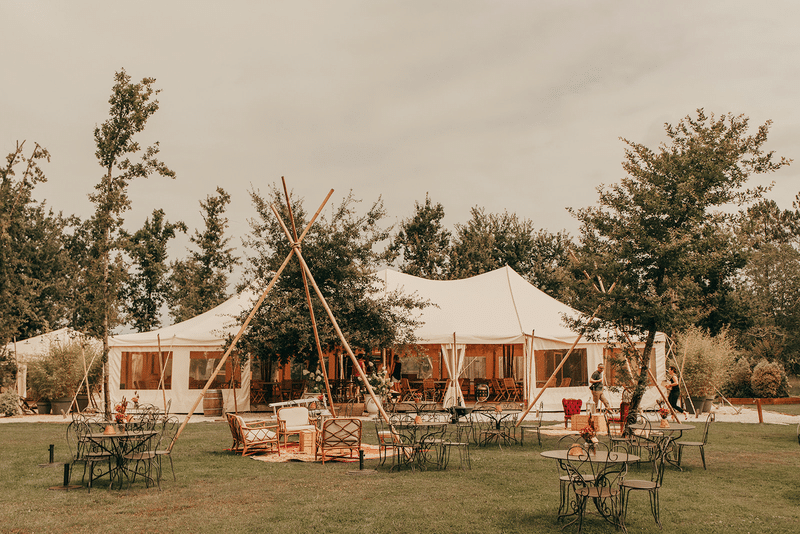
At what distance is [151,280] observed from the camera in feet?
110

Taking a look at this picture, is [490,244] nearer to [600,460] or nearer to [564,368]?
[564,368]

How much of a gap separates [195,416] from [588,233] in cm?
1134

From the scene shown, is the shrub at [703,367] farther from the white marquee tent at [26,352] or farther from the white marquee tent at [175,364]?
the white marquee tent at [26,352]

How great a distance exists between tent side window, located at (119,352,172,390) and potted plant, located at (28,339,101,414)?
0.84 metres

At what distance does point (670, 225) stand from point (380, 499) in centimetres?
741

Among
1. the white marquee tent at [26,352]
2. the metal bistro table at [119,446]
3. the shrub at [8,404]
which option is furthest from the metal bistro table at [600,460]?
the shrub at [8,404]

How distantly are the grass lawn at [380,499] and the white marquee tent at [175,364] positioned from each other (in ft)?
26.6

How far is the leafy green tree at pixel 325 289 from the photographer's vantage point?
15969 mm

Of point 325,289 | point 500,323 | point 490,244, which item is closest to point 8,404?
point 325,289

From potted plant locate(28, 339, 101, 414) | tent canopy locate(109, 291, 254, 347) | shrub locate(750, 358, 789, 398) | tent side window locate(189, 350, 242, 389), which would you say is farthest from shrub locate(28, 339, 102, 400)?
shrub locate(750, 358, 789, 398)

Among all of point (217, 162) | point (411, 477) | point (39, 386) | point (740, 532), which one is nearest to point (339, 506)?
point (411, 477)

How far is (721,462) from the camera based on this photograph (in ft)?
30.8

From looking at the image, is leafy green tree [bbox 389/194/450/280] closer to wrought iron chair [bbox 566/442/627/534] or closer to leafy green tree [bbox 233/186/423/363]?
leafy green tree [bbox 233/186/423/363]

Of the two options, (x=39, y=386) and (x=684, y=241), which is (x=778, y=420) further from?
(x=39, y=386)
